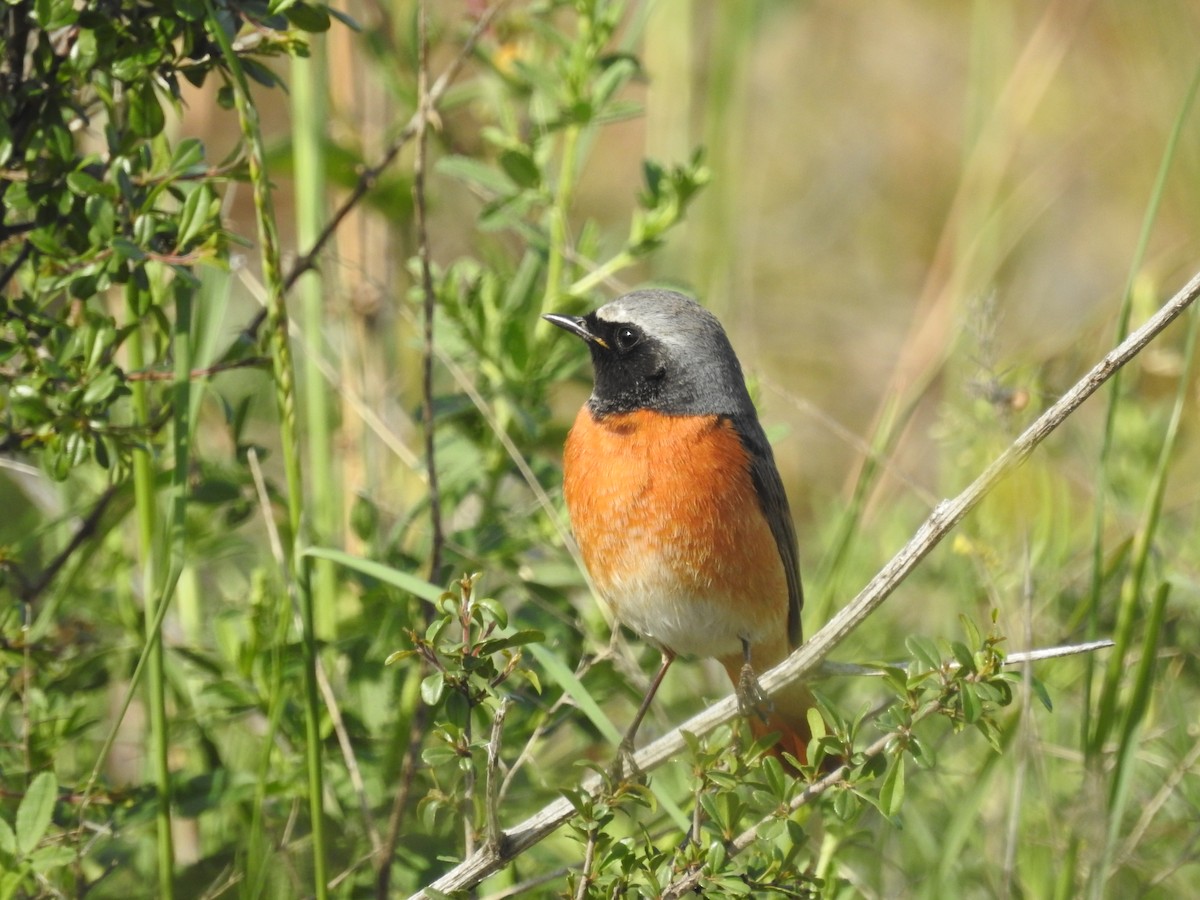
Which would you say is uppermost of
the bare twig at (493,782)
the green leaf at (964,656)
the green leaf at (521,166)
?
the green leaf at (521,166)

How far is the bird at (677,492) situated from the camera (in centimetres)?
326

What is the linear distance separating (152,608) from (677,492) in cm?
122

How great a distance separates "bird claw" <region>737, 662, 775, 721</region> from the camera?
2746 mm

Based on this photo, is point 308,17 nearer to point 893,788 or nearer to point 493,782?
point 493,782

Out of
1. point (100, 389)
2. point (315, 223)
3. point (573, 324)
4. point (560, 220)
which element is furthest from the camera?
point (315, 223)

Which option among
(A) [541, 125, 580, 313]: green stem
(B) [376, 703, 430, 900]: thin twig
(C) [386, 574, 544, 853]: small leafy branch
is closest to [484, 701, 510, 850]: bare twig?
(C) [386, 574, 544, 853]: small leafy branch

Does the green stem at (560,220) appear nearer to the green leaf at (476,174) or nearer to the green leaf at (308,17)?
the green leaf at (476,174)

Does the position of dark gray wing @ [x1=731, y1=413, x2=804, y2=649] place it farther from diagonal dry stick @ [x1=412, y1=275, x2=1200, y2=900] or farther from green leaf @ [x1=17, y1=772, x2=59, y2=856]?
green leaf @ [x1=17, y1=772, x2=59, y2=856]

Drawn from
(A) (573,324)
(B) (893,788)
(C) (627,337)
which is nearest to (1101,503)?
(B) (893,788)

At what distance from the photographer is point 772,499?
3.50m

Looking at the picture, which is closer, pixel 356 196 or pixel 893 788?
pixel 893 788

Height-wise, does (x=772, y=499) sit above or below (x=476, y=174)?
below

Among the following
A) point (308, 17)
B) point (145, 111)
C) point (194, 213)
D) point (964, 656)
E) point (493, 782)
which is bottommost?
point (493, 782)

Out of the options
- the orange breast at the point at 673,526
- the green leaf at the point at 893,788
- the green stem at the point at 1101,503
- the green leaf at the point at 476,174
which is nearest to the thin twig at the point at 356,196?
the green leaf at the point at 476,174
